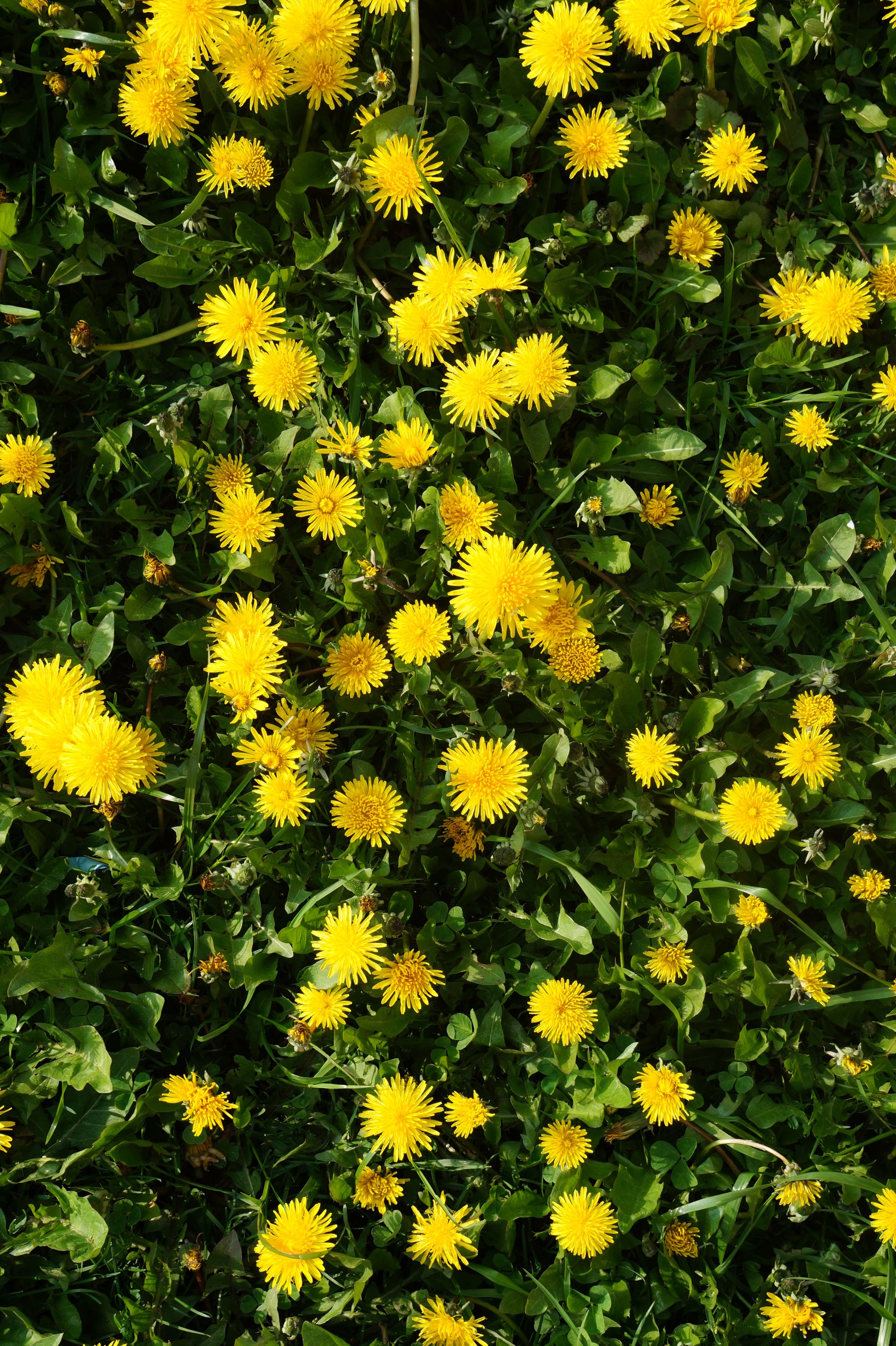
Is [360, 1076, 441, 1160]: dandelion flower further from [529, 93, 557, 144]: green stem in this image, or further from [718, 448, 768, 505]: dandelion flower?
[529, 93, 557, 144]: green stem

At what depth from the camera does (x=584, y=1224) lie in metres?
2.11

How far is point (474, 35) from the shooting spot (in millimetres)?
2396

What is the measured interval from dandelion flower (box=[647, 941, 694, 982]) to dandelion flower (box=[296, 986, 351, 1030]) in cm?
70

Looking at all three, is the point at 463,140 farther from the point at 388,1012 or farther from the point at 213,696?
the point at 388,1012

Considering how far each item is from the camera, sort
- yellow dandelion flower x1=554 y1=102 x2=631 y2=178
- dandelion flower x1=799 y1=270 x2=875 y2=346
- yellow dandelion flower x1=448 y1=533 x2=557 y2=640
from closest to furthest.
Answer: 1. yellow dandelion flower x1=448 y1=533 x2=557 y2=640
2. yellow dandelion flower x1=554 y1=102 x2=631 y2=178
3. dandelion flower x1=799 y1=270 x2=875 y2=346

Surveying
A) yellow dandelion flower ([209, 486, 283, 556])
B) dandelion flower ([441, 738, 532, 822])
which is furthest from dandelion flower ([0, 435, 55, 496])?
dandelion flower ([441, 738, 532, 822])

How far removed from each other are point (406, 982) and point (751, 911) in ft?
2.59

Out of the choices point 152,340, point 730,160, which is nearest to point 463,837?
point 152,340

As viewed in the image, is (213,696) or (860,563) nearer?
(213,696)

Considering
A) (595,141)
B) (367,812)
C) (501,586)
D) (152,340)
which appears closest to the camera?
(501,586)

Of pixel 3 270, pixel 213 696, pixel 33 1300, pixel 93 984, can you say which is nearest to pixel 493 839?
pixel 213 696

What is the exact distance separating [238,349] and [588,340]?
33.7 inches

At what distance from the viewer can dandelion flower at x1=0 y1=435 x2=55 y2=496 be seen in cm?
225

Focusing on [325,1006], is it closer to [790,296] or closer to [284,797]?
[284,797]
